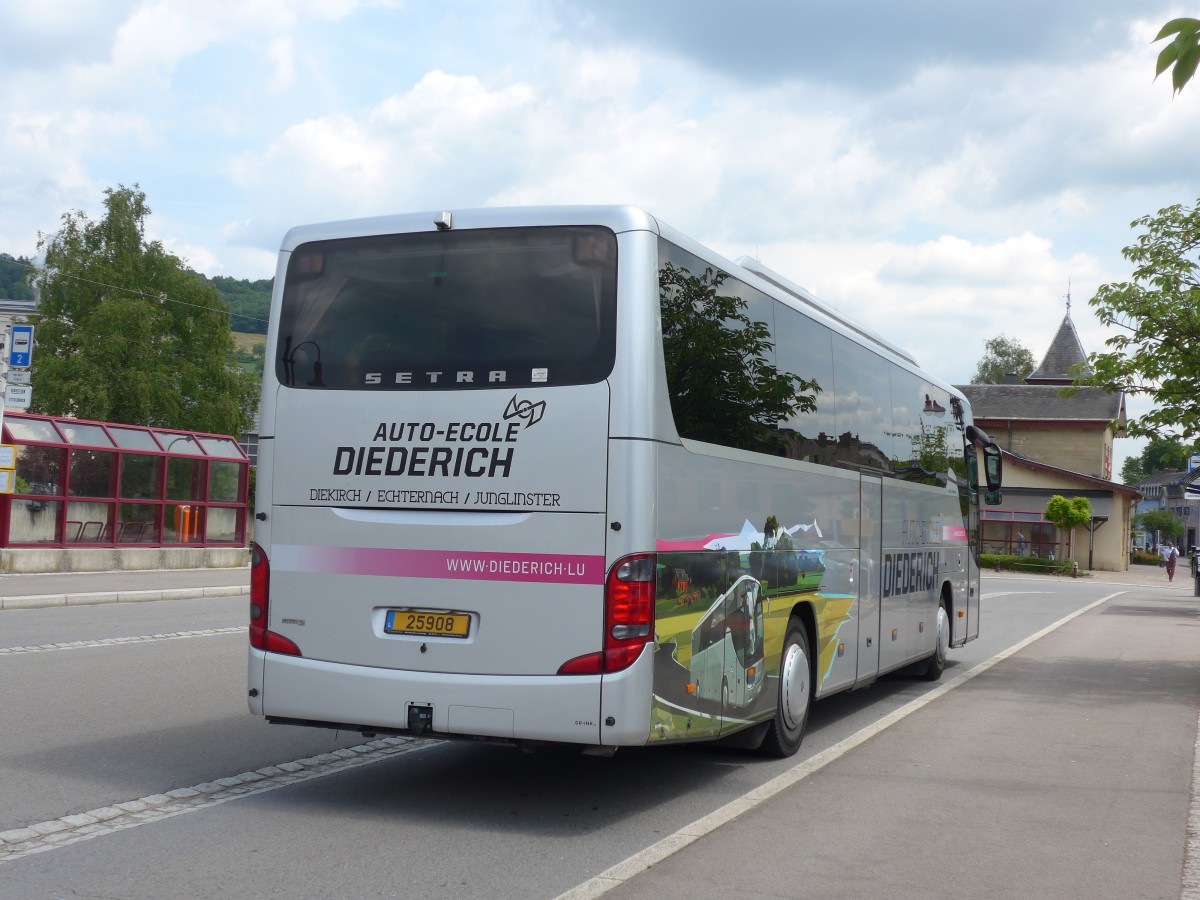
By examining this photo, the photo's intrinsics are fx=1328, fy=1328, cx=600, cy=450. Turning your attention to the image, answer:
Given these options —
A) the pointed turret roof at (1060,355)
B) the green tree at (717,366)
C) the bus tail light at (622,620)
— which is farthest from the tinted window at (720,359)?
the pointed turret roof at (1060,355)

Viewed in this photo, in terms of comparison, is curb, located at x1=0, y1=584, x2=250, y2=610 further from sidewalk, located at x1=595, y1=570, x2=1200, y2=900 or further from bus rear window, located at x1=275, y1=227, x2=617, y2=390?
bus rear window, located at x1=275, y1=227, x2=617, y2=390

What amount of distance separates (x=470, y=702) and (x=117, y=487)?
23727 mm

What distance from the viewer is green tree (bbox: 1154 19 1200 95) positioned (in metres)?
3.81

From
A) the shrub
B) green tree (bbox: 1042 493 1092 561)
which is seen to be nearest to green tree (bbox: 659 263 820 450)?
the shrub

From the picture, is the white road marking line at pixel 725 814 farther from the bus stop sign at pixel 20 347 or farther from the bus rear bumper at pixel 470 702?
the bus stop sign at pixel 20 347

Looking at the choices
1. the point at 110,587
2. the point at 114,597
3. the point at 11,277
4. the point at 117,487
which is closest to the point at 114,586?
the point at 110,587

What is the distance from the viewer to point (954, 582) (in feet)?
49.0

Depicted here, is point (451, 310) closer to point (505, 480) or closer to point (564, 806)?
point (505, 480)

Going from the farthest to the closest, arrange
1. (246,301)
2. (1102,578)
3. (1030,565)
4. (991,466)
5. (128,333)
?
(246,301), (1030,565), (1102,578), (128,333), (991,466)

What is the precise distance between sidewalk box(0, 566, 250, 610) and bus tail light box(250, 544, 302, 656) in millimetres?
12882

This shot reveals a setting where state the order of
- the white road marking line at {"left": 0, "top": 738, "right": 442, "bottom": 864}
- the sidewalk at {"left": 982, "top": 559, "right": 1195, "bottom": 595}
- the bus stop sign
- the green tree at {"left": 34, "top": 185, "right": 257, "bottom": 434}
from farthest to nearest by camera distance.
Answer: the green tree at {"left": 34, "top": 185, "right": 257, "bottom": 434}
the sidewalk at {"left": 982, "top": 559, "right": 1195, "bottom": 595}
the bus stop sign
the white road marking line at {"left": 0, "top": 738, "right": 442, "bottom": 864}

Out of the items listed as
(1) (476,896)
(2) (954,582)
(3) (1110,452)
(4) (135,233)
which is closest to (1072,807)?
(1) (476,896)

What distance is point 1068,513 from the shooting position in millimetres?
66438

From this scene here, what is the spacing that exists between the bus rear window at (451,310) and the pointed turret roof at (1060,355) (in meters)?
91.8
